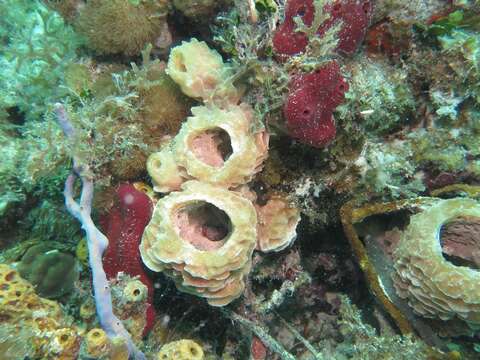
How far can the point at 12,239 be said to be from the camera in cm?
380

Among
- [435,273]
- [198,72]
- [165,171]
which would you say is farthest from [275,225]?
[198,72]

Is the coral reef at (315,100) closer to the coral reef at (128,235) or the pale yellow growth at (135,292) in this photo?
the coral reef at (128,235)

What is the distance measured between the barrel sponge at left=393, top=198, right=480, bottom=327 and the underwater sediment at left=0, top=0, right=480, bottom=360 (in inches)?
0.5

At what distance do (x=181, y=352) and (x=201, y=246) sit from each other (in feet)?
2.36

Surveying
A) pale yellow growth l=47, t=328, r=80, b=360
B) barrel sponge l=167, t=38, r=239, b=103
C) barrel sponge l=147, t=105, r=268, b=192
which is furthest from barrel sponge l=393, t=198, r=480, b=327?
pale yellow growth l=47, t=328, r=80, b=360

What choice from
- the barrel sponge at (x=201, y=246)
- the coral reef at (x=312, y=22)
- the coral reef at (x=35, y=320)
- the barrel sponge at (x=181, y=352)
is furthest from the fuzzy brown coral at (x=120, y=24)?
the barrel sponge at (x=181, y=352)

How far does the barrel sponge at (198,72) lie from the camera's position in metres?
2.58

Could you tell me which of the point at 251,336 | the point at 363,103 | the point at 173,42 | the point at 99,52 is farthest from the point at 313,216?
the point at 99,52

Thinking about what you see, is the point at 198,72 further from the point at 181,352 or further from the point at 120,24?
the point at 181,352

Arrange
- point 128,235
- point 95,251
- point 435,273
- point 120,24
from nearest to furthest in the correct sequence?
point 435,273
point 95,251
point 128,235
point 120,24

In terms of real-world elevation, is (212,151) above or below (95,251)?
above

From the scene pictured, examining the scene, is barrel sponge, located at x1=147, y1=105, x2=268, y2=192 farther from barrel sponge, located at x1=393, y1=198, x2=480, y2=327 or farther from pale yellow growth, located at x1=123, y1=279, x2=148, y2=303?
barrel sponge, located at x1=393, y1=198, x2=480, y2=327

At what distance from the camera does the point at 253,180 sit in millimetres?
2703

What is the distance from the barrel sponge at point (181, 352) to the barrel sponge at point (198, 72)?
1.77 meters
